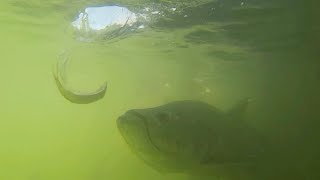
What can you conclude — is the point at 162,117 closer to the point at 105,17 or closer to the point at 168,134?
the point at 168,134

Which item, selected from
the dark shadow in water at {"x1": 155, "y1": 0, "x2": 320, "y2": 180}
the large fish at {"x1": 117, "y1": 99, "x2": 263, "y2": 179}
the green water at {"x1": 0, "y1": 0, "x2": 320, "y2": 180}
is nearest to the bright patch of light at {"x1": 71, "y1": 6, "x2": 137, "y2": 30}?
the green water at {"x1": 0, "y1": 0, "x2": 320, "y2": 180}

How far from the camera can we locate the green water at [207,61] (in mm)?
7590

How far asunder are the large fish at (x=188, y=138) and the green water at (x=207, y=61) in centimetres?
100

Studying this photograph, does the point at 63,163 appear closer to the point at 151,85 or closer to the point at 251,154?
the point at 151,85

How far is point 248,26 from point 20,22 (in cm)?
542

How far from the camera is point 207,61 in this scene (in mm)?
10180

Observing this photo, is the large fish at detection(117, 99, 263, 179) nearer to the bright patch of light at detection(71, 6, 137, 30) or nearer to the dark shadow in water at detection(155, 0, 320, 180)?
the dark shadow in water at detection(155, 0, 320, 180)

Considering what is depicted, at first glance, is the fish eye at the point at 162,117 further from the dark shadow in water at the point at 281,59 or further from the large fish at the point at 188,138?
the dark shadow in water at the point at 281,59

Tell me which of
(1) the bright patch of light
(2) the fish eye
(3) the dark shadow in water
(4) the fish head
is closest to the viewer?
(4) the fish head

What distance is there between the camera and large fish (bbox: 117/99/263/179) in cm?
579

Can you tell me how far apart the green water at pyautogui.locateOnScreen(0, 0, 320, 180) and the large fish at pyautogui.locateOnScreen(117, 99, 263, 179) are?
100 centimetres

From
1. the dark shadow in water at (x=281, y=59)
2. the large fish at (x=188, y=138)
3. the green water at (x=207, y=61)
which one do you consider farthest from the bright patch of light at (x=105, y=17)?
the large fish at (x=188, y=138)

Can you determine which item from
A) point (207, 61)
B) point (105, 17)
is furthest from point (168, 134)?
point (207, 61)

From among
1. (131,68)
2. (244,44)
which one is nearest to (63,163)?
(131,68)
